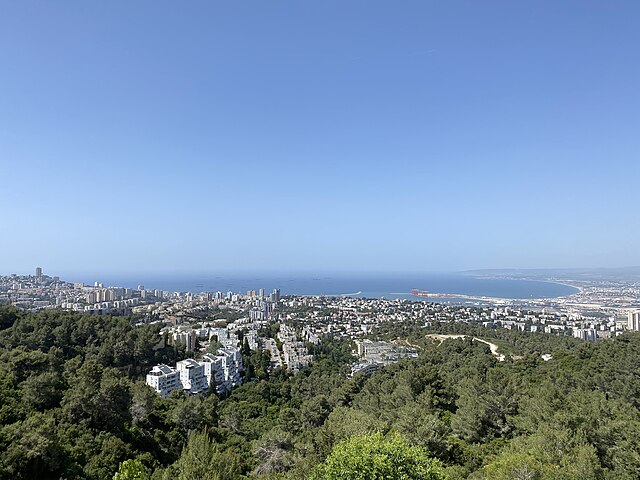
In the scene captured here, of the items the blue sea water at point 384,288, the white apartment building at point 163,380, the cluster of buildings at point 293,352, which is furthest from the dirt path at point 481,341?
the blue sea water at point 384,288

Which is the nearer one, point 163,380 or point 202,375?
point 163,380

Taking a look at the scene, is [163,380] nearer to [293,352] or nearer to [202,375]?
[202,375]

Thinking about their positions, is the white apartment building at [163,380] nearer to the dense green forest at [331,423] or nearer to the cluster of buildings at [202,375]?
the cluster of buildings at [202,375]

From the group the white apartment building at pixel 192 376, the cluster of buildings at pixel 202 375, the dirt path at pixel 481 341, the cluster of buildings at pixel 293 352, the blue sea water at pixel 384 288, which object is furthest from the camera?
the blue sea water at pixel 384 288

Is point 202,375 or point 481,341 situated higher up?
point 481,341

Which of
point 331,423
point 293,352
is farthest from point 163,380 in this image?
point 331,423

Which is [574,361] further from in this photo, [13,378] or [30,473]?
[13,378]
